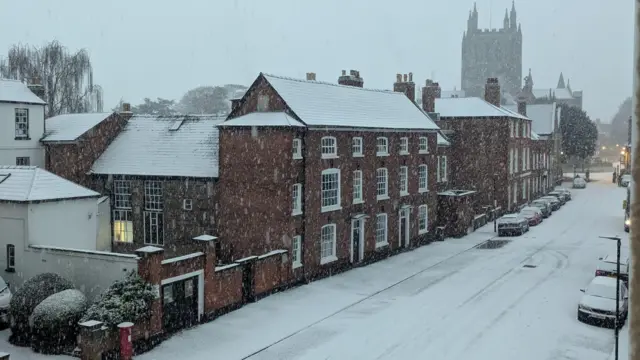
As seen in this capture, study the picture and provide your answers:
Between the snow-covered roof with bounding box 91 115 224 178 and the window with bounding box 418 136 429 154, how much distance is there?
13769 millimetres

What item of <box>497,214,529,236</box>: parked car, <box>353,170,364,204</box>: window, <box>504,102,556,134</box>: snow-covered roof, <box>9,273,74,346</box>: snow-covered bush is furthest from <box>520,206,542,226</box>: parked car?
<box>9,273,74,346</box>: snow-covered bush

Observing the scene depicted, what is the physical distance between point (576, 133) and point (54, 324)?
91105 millimetres

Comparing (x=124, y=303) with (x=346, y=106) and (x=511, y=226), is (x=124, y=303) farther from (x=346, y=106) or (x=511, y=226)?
(x=511, y=226)

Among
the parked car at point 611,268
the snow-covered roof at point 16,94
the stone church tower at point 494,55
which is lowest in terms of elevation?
the parked car at point 611,268

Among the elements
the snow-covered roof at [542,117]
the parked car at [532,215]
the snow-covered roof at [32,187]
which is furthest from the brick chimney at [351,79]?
the snow-covered roof at [542,117]

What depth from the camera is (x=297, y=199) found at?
32.0 metres

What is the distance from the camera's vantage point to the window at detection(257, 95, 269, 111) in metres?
33.1

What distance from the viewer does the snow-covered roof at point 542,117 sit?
3159 inches

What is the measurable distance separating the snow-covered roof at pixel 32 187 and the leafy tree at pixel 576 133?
274 ft

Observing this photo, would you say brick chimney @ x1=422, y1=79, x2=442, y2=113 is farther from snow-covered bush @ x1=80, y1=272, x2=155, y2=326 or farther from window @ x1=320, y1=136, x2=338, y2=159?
snow-covered bush @ x1=80, y1=272, x2=155, y2=326

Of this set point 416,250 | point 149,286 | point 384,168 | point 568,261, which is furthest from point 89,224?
point 568,261

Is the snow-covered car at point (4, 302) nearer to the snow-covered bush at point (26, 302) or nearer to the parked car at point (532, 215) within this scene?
the snow-covered bush at point (26, 302)

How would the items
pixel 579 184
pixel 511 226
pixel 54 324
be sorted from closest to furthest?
pixel 54 324
pixel 511 226
pixel 579 184

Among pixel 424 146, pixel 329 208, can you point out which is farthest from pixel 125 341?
pixel 424 146
